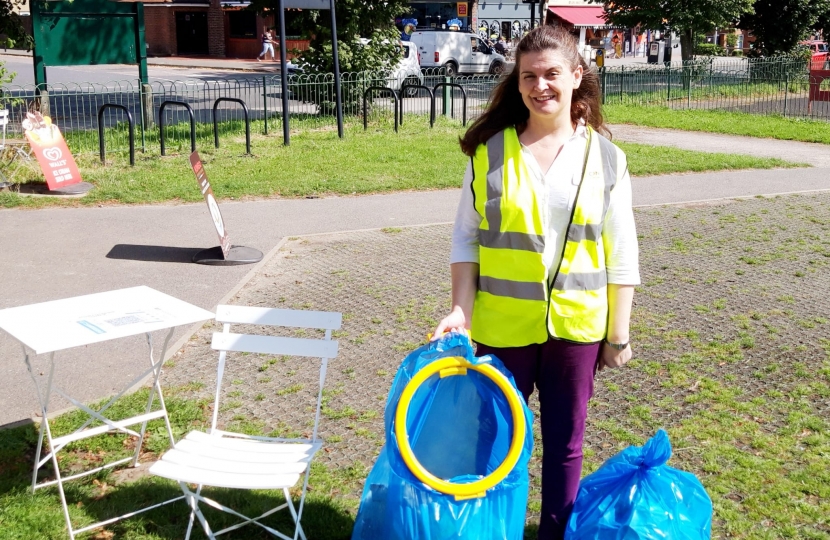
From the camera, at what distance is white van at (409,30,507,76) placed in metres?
31.7

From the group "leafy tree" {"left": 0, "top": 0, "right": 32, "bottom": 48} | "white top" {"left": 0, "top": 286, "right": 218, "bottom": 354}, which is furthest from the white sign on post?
"white top" {"left": 0, "top": 286, "right": 218, "bottom": 354}

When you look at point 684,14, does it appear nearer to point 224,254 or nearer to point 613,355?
point 224,254

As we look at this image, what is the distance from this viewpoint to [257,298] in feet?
23.6

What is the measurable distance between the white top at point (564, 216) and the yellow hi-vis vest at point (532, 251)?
0.02 metres

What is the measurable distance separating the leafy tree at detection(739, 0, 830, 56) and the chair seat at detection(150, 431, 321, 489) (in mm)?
30863

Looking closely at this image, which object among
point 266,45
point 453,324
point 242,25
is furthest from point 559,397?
point 242,25

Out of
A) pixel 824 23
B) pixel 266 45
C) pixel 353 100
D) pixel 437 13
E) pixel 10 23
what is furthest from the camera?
pixel 437 13

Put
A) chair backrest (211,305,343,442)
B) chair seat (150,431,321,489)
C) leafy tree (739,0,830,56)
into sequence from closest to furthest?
chair seat (150,431,321,489) → chair backrest (211,305,343,442) → leafy tree (739,0,830,56)

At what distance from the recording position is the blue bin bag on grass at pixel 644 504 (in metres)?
3.10

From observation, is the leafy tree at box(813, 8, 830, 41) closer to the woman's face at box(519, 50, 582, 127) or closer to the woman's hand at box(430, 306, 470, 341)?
the woman's face at box(519, 50, 582, 127)

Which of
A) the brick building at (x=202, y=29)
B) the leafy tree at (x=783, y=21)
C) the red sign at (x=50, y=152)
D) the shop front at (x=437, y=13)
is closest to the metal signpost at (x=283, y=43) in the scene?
the red sign at (x=50, y=152)

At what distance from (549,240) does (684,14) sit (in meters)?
26.7

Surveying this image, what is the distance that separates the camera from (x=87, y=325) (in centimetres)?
384

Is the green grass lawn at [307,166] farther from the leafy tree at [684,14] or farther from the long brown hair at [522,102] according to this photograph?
the leafy tree at [684,14]
